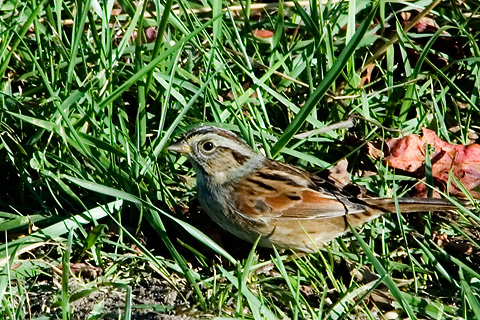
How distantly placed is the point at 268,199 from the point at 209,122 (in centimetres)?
52


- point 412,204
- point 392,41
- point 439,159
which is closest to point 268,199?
point 412,204

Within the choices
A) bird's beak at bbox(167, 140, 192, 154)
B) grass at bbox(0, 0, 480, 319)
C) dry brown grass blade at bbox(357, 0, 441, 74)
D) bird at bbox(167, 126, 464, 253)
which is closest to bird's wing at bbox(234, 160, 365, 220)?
bird at bbox(167, 126, 464, 253)

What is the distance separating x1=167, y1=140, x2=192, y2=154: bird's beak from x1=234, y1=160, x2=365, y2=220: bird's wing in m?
0.31

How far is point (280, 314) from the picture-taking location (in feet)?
11.1

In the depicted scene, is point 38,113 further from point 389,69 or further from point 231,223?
point 389,69

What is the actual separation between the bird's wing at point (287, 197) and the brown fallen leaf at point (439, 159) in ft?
1.35

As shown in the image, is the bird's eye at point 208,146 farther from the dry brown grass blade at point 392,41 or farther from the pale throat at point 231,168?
the dry brown grass blade at point 392,41

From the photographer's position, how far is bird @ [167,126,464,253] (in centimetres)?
397

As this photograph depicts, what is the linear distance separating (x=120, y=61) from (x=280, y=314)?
1.77 metres

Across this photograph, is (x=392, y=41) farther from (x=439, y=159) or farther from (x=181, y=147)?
(x=181, y=147)

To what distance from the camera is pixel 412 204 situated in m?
3.95

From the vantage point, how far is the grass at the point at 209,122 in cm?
354

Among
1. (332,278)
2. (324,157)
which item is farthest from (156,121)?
(332,278)

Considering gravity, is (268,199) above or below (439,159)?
below
